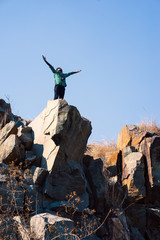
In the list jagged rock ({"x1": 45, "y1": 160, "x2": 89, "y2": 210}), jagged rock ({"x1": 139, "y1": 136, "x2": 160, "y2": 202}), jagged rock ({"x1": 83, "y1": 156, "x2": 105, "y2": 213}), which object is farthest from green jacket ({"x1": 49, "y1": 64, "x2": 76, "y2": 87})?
jagged rock ({"x1": 139, "y1": 136, "x2": 160, "y2": 202})

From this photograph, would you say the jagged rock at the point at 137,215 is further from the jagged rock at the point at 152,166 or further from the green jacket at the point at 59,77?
the green jacket at the point at 59,77

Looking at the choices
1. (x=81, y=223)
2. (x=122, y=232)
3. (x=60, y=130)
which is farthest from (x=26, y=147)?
(x=122, y=232)

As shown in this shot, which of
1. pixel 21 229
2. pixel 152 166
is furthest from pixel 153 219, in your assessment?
pixel 21 229

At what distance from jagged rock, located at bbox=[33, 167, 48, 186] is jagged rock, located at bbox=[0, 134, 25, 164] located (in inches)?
31.4

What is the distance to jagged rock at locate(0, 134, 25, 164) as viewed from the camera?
28.9 feet

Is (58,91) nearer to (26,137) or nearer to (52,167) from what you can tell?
(26,137)

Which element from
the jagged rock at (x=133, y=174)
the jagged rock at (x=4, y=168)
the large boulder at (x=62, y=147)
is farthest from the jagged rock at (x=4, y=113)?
the jagged rock at (x=133, y=174)

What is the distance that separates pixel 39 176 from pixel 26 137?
1821mm

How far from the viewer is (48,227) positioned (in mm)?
6121

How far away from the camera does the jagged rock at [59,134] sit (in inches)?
350

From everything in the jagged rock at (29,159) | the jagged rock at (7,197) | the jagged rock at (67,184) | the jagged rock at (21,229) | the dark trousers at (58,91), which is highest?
the dark trousers at (58,91)

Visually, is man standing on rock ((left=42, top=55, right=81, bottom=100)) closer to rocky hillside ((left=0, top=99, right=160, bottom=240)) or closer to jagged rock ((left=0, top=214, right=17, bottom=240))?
rocky hillside ((left=0, top=99, right=160, bottom=240))

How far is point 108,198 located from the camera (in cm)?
976

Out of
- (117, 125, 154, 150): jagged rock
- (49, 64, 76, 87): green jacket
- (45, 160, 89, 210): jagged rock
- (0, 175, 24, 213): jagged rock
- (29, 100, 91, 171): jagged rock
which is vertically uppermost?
(49, 64, 76, 87): green jacket
